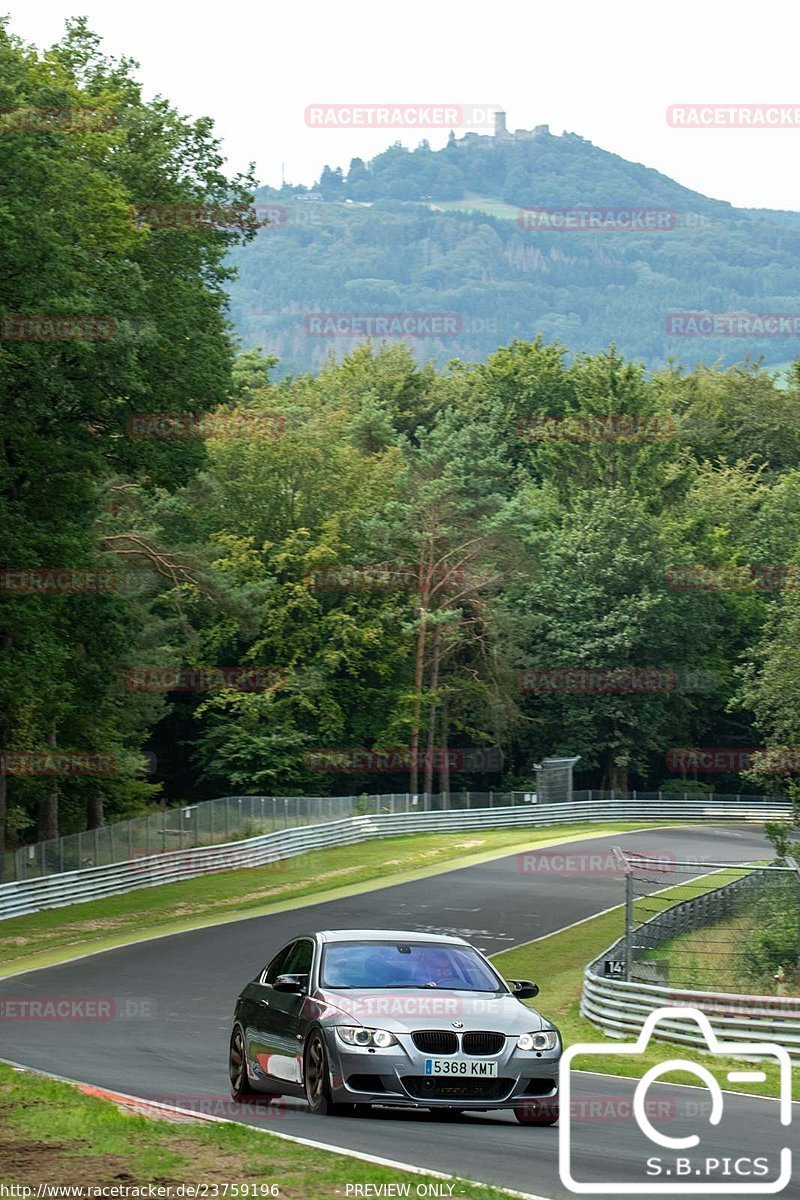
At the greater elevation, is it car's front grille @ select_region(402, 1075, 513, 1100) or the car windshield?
the car windshield

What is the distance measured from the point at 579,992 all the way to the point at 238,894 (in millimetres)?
17392

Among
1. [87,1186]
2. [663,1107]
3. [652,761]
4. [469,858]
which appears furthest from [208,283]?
[652,761]

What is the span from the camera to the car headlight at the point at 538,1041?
482 inches

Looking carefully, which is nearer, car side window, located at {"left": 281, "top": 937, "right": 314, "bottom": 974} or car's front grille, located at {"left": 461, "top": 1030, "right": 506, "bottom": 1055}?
car's front grille, located at {"left": 461, "top": 1030, "right": 506, "bottom": 1055}

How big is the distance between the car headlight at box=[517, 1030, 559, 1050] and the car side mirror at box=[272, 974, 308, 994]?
1.80m

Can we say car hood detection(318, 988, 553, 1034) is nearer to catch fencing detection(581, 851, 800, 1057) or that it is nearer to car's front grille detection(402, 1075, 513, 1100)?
car's front grille detection(402, 1075, 513, 1100)

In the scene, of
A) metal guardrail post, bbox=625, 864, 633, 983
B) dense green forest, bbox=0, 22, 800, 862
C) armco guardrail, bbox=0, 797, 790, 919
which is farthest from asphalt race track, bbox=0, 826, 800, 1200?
dense green forest, bbox=0, 22, 800, 862

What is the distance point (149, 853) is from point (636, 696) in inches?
1589

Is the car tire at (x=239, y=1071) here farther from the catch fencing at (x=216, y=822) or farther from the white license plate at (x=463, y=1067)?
the catch fencing at (x=216, y=822)

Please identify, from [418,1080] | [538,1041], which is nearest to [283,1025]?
[418,1080]

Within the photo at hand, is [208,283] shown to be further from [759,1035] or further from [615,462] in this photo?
[615,462]

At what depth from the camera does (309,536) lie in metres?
74.2

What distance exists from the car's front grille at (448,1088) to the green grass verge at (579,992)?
224 centimetres

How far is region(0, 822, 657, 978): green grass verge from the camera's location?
115 feet
